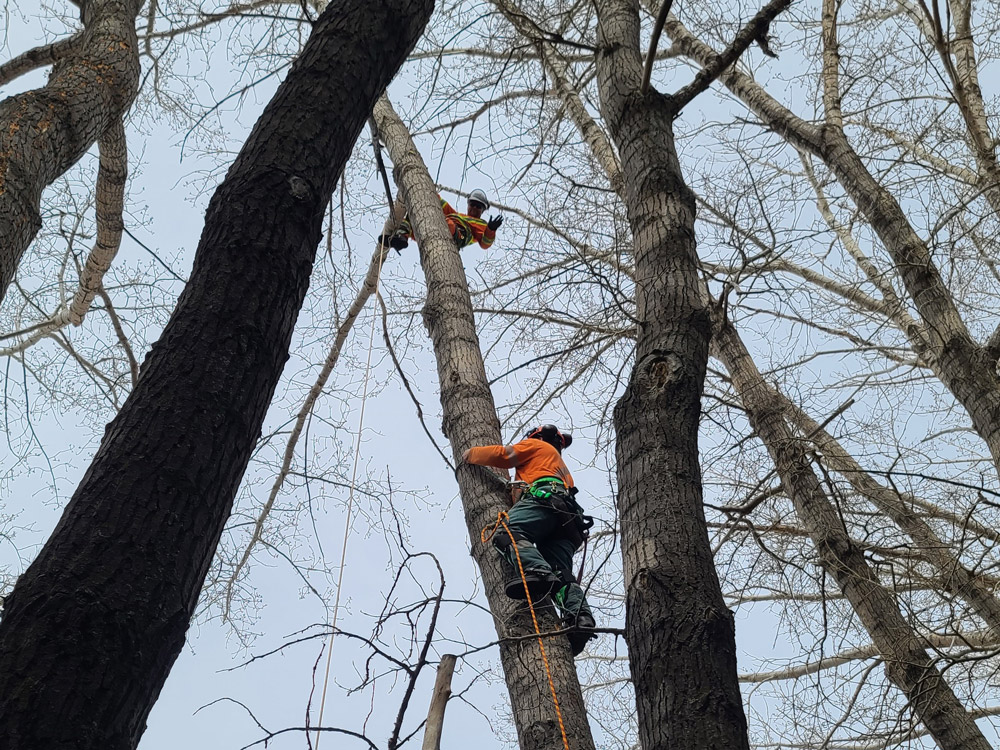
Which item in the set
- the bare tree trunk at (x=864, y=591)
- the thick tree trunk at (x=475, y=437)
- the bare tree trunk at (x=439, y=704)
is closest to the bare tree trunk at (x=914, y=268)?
the bare tree trunk at (x=864, y=591)

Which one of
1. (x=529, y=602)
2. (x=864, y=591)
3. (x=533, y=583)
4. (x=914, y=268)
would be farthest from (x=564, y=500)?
(x=914, y=268)

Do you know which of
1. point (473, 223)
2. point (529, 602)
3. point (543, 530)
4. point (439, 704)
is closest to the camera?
point (439, 704)

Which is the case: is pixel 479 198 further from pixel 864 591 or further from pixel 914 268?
pixel 864 591

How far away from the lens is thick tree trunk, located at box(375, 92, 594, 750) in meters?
3.09

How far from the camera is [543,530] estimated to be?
4.16 meters

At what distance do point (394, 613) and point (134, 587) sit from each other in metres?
1.01

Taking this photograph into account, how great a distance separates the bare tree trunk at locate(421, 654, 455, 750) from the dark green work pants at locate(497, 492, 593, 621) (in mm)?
1731

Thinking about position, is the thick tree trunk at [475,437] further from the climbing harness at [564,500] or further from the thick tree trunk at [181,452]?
the thick tree trunk at [181,452]

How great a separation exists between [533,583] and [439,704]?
193cm

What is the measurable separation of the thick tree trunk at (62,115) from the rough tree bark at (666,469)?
1955 millimetres

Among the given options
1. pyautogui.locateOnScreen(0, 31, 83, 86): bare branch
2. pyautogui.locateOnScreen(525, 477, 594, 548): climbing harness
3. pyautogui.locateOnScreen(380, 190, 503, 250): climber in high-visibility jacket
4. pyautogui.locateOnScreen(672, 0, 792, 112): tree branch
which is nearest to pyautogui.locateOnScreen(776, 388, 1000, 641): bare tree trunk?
pyautogui.locateOnScreen(525, 477, 594, 548): climbing harness

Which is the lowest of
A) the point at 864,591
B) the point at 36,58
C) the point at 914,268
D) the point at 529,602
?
the point at 529,602

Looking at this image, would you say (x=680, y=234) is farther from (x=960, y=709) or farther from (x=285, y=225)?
(x=960, y=709)

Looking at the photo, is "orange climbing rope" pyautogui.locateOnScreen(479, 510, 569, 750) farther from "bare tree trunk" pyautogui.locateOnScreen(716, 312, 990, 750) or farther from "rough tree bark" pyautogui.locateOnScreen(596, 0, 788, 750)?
"bare tree trunk" pyautogui.locateOnScreen(716, 312, 990, 750)
